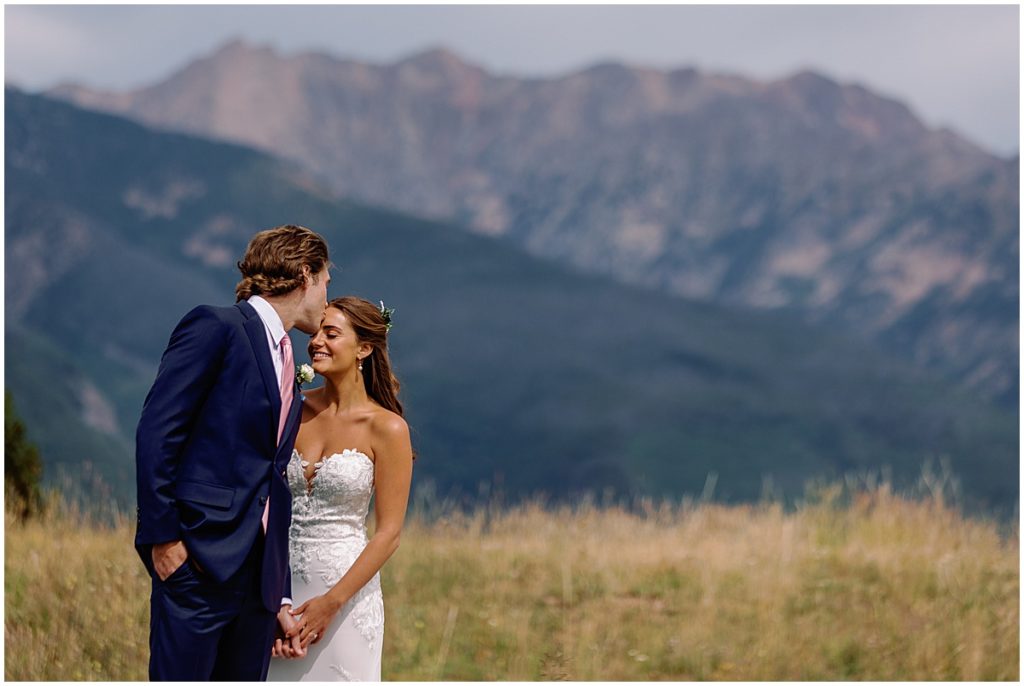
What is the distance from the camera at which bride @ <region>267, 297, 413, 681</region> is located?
391 centimetres

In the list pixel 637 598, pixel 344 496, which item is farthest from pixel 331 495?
pixel 637 598

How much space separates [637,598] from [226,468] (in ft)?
19.9

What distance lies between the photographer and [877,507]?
36.2 ft

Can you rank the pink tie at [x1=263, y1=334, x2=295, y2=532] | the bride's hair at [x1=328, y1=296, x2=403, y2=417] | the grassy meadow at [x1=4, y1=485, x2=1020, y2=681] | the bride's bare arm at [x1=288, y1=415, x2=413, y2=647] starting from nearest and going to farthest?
1. the pink tie at [x1=263, y1=334, x2=295, y2=532]
2. the bride's bare arm at [x1=288, y1=415, x2=413, y2=647]
3. the bride's hair at [x1=328, y1=296, x2=403, y2=417]
4. the grassy meadow at [x1=4, y1=485, x2=1020, y2=681]

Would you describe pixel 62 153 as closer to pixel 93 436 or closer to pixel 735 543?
pixel 93 436

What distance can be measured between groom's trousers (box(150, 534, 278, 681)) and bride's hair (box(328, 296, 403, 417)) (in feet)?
2.09

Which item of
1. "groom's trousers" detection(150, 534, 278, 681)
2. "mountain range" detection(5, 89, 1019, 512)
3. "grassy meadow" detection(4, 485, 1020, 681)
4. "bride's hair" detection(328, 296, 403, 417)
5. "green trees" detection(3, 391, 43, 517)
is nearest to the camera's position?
"groom's trousers" detection(150, 534, 278, 681)

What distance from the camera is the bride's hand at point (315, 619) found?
3.90 metres

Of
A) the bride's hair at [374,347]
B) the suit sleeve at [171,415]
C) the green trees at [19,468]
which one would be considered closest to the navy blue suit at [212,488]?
the suit sleeve at [171,415]

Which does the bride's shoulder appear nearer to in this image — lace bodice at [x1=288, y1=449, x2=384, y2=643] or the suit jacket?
lace bodice at [x1=288, y1=449, x2=384, y2=643]

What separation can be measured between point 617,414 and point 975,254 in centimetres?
8068

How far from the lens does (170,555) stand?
354cm

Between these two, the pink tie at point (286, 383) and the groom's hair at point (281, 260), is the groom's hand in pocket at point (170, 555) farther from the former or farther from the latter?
the groom's hair at point (281, 260)

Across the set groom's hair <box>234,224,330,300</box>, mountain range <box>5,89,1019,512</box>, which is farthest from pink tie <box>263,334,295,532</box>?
mountain range <box>5,89,1019,512</box>
